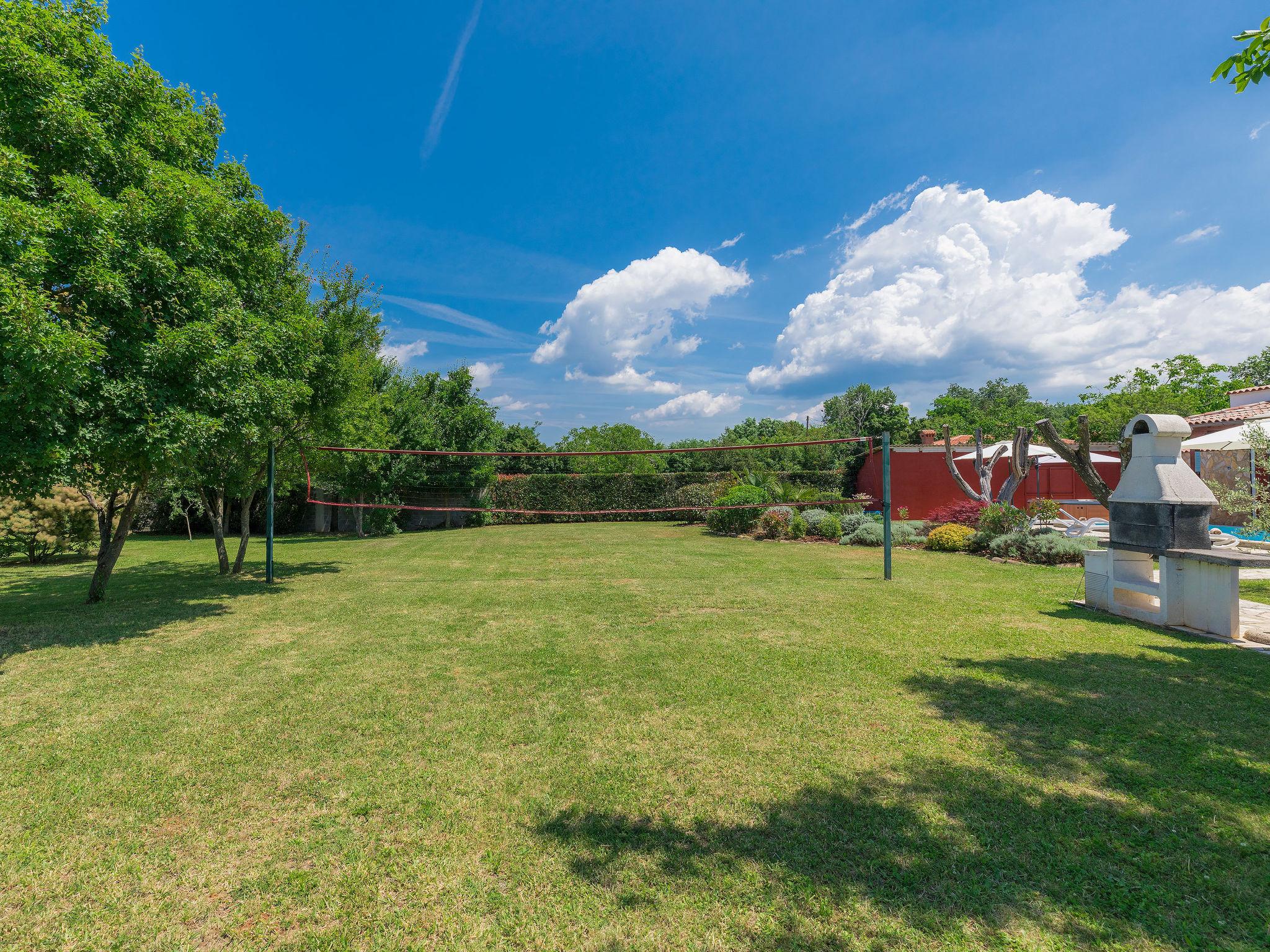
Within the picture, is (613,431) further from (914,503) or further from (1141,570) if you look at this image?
(1141,570)

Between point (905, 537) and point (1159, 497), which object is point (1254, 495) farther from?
point (905, 537)

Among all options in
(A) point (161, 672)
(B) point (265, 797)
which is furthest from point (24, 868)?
(A) point (161, 672)

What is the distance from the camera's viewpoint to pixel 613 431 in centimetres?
3011

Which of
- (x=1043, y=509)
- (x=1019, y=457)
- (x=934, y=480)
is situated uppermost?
(x=1019, y=457)

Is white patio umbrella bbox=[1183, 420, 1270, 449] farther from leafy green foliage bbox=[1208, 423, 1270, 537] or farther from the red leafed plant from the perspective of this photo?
leafy green foliage bbox=[1208, 423, 1270, 537]

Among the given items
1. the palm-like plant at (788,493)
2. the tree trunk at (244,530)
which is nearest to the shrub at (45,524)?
the tree trunk at (244,530)

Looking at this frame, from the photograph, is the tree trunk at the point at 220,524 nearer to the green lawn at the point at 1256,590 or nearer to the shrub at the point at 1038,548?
the shrub at the point at 1038,548

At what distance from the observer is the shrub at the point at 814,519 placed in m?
14.4

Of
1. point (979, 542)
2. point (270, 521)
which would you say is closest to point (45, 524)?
point (270, 521)

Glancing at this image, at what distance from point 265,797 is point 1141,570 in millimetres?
8203

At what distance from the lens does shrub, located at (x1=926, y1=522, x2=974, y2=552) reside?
11844 millimetres

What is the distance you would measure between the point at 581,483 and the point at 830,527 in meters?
11.0

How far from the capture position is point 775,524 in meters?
14.8

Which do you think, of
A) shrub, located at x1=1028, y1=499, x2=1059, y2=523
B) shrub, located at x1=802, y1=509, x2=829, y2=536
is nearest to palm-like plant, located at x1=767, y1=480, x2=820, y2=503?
shrub, located at x1=802, y1=509, x2=829, y2=536
